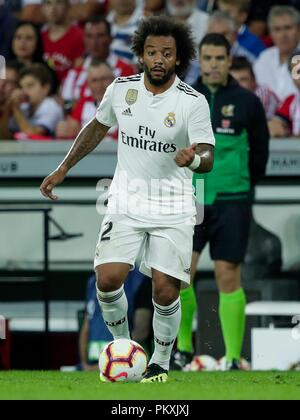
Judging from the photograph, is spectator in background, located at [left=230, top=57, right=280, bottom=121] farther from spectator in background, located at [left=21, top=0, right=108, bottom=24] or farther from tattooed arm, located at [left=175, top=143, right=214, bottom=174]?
tattooed arm, located at [left=175, top=143, right=214, bottom=174]

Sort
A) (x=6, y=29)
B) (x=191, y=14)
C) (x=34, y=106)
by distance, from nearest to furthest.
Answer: (x=34, y=106) < (x=191, y=14) < (x=6, y=29)

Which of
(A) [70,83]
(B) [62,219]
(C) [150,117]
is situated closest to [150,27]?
(C) [150,117]

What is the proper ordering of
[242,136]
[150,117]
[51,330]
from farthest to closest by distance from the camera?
[51,330], [242,136], [150,117]

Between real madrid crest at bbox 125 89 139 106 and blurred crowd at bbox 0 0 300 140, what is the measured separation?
418 centimetres

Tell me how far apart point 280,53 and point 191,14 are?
3.87ft

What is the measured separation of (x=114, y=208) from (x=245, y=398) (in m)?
1.82

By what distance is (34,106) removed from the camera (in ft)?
44.9

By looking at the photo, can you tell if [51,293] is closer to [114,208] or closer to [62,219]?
[62,219]

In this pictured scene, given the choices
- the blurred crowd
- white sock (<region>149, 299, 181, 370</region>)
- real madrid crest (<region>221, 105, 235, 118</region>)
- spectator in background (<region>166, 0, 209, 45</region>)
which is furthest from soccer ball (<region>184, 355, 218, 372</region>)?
spectator in background (<region>166, 0, 209, 45</region>)

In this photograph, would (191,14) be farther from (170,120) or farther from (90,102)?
(170,120)

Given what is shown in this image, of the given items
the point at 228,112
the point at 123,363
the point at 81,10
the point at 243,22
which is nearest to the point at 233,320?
the point at 228,112

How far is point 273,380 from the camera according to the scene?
28.9ft

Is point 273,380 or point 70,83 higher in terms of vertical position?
point 70,83

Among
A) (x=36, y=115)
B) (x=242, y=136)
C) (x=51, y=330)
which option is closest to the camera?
(x=242, y=136)
